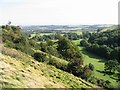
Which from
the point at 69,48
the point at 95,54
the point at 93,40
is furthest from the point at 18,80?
the point at 93,40

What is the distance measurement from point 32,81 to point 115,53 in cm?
6279

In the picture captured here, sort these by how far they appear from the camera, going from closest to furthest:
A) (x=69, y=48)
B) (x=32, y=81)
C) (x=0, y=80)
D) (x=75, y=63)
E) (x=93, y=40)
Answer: (x=0, y=80) → (x=32, y=81) → (x=75, y=63) → (x=69, y=48) → (x=93, y=40)

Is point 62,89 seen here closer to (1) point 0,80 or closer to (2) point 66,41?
(1) point 0,80

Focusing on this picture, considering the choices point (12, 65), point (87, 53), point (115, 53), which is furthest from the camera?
point (87, 53)

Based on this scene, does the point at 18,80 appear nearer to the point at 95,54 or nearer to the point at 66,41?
the point at 66,41

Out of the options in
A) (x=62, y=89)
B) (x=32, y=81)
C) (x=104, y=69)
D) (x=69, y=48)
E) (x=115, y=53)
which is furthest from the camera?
(x=115, y=53)

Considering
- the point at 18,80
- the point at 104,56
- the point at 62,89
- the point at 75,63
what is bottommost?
the point at 104,56

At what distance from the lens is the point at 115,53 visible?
239 feet

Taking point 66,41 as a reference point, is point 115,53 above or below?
below

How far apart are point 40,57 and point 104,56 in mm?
42931

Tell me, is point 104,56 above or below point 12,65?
below

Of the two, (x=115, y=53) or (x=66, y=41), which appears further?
(x=115, y=53)

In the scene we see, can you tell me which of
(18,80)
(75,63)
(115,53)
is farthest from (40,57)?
(115,53)

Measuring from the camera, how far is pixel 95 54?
261 feet
